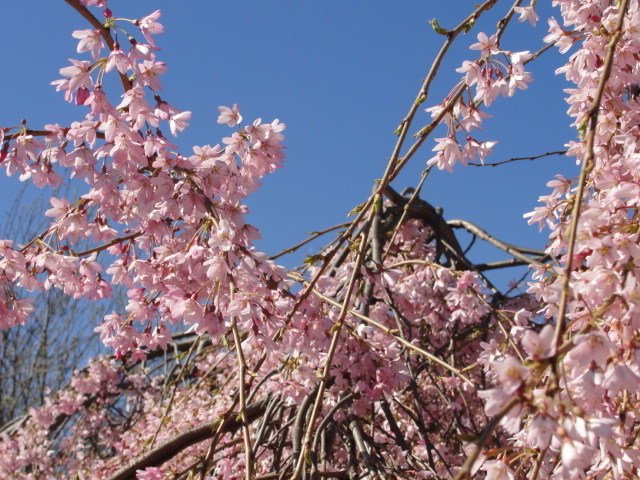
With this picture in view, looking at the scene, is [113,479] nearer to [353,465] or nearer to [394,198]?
[353,465]

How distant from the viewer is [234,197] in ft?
6.44

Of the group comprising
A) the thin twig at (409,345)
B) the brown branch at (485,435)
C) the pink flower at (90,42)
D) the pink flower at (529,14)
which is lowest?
the brown branch at (485,435)

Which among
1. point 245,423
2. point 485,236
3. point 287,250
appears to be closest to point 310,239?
point 287,250

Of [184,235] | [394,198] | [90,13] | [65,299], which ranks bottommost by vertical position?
[184,235]

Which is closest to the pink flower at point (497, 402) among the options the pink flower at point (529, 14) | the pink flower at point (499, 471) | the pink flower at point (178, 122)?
the pink flower at point (499, 471)

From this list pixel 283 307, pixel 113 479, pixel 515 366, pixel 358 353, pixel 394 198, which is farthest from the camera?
pixel 394 198

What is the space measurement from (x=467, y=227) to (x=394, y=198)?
1.87ft

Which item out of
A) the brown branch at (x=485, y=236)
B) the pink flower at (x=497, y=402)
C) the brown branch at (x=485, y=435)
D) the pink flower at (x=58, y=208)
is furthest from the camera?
the brown branch at (x=485, y=236)

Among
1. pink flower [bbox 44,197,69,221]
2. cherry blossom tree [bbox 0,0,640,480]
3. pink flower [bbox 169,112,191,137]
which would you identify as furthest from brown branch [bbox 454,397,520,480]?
pink flower [bbox 44,197,69,221]

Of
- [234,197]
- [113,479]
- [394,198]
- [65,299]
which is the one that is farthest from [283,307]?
[65,299]

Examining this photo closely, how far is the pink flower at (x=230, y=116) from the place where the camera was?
2.11 m

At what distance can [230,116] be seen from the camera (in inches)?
83.7

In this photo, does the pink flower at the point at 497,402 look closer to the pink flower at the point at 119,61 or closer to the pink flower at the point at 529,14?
the pink flower at the point at 119,61

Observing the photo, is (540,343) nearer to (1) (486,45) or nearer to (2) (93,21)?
(1) (486,45)
